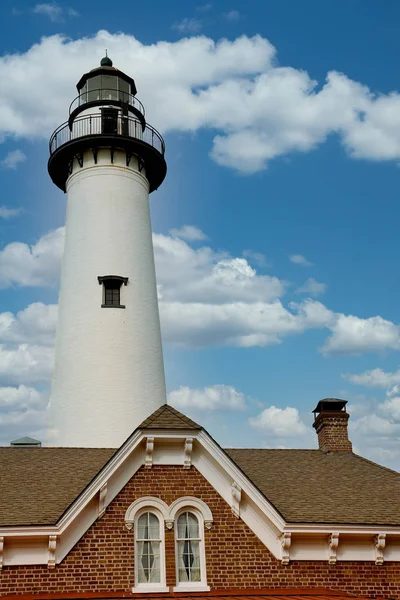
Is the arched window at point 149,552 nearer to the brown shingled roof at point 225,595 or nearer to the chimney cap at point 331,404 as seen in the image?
the brown shingled roof at point 225,595

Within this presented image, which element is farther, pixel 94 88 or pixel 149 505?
pixel 94 88

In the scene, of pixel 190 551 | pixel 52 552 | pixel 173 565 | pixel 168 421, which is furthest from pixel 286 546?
pixel 52 552

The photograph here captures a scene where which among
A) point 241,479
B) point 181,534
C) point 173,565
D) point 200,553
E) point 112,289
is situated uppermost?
point 112,289

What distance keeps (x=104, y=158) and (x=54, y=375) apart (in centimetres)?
830

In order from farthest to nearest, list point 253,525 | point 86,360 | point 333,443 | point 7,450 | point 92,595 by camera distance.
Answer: point 86,360 → point 333,443 → point 7,450 → point 253,525 → point 92,595

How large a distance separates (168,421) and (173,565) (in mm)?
2981

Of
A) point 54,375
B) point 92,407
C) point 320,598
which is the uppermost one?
point 54,375

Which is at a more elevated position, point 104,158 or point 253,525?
point 104,158

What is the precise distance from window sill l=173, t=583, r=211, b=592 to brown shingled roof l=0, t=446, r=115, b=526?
2.88 m

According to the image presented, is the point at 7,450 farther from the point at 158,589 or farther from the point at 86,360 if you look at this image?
the point at 158,589

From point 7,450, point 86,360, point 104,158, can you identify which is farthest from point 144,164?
point 7,450

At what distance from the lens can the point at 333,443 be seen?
73.4 ft

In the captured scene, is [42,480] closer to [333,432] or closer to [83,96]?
[333,432]

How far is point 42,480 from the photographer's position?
17.8 meters
